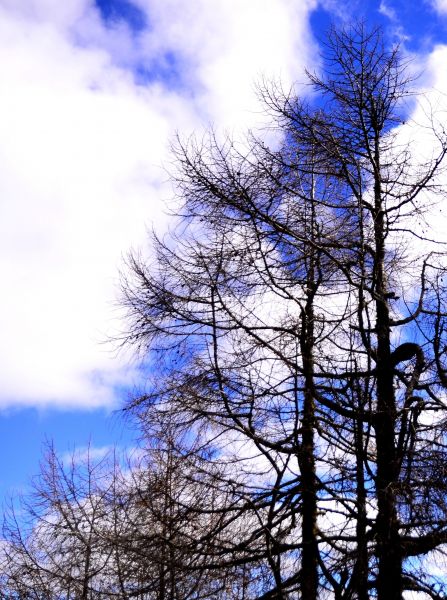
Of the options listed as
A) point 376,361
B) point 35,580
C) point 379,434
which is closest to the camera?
point 379,434

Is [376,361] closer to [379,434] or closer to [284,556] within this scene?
[379,434]

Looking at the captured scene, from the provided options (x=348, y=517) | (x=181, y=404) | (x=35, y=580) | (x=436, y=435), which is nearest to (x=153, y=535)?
(x=181, y=404)

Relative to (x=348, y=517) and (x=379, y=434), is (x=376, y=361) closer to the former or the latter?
(x=379, y=434)

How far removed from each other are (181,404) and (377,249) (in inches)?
109

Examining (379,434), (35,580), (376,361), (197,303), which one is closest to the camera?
(379,434)

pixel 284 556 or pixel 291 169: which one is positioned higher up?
pixel 291 169

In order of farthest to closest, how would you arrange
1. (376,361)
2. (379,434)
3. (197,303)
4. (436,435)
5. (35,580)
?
(35,580) < (197,303) < (376,361) < (379,434) < (436,435)

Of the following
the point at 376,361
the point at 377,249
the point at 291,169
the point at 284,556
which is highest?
the point at 291,169

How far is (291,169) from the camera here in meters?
8.30

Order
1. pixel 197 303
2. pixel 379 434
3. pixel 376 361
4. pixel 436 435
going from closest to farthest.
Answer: pixel 436 435, pixel 379 434, pixel 376 361, pixel 197 303

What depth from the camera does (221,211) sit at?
Result: 775 centimetres

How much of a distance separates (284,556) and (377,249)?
11.1 ft

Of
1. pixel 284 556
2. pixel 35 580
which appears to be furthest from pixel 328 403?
pixel 35 580

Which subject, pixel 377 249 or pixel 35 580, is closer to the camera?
pixel 377 249
